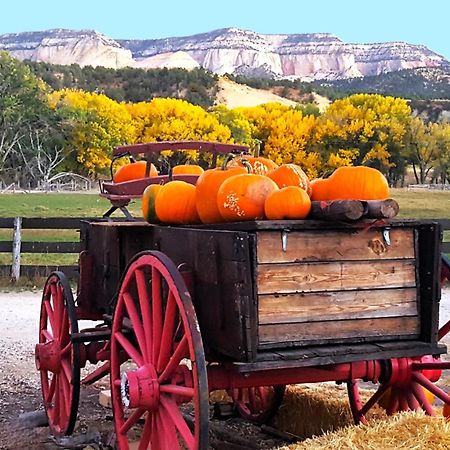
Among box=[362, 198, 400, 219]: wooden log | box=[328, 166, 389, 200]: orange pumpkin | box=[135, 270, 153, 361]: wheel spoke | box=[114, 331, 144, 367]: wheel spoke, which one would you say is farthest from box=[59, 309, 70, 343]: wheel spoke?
box=[362, 198, 400, 219]: wooden log

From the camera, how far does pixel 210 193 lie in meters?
4.30

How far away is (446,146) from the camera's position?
251 feet

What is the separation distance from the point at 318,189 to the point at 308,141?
79910 millimetres

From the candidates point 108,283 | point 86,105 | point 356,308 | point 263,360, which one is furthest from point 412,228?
point 86,105

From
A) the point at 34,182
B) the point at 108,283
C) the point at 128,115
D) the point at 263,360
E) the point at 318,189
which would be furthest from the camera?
the point at 128,115

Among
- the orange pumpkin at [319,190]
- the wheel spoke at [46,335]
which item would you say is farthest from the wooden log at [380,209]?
the wheel spoke at [46,335]

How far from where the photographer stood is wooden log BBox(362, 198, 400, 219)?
3.67 meters

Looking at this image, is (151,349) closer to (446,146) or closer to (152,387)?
(152,387)

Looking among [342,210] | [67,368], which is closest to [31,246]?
[67,368]

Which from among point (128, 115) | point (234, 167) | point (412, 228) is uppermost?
point (128, 115)

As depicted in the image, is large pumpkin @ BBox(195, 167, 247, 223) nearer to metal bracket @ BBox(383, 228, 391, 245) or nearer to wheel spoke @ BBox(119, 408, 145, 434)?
metal bracket @ BBox(383, 228, 391, 245)

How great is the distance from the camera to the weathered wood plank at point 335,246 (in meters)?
3.73

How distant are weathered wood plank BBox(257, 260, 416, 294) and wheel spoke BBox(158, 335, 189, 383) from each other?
17.3 inches

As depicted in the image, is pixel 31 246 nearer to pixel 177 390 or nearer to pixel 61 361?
pixel 61 361
